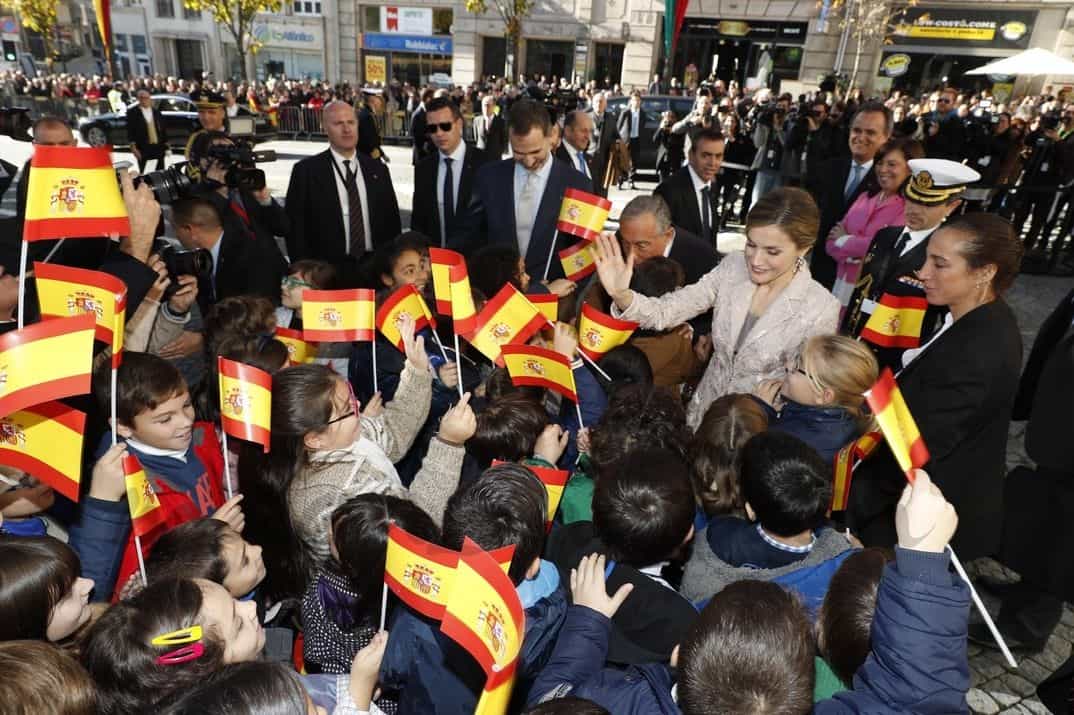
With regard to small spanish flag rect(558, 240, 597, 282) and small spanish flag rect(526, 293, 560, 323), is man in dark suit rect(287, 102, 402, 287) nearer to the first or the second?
small spanish flag rect(558, 240, 597, 282)

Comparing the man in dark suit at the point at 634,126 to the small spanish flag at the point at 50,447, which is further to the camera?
the man in dark suit at the point at 634,126

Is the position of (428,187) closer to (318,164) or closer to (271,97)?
(318,164)

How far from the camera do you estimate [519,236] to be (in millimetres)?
4703

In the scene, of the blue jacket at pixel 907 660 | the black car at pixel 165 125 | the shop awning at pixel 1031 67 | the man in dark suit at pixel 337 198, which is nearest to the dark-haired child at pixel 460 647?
the blue jacket at pixel 907 660

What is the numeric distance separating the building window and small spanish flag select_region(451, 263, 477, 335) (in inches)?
1428

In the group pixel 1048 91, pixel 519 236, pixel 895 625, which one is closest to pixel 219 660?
pixel 895 625

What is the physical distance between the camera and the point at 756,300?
9.87 ft

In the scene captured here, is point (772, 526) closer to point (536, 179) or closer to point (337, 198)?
point (536, 179)

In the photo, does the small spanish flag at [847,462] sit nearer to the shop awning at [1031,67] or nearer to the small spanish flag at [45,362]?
the small spanish flag at [45,362]

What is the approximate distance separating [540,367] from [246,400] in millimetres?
1127

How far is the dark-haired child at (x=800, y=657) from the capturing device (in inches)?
52.7

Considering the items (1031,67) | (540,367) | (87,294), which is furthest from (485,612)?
(1031,67)

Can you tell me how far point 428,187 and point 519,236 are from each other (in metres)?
1.22

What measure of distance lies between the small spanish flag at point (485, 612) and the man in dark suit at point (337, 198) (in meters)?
3.90
